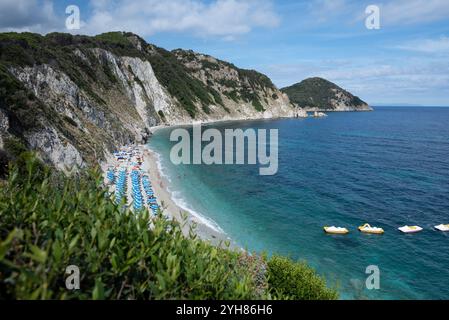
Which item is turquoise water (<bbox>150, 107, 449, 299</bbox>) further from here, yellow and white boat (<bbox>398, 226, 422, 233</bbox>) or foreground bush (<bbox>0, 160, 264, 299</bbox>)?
foreground bush (<bbox>0, 160, 264, 299</bbox>)

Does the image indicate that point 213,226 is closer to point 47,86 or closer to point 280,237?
point 280,237

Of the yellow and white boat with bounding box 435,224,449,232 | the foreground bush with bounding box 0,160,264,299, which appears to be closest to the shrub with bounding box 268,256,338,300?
the foreground bush with bounding box 0,160,264,299

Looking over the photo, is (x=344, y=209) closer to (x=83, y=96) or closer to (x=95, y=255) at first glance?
(x=95, y=255)

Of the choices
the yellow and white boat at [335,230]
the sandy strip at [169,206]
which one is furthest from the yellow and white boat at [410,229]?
the sandy strip at [169,206]

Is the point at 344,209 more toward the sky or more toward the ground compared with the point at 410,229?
more toward the sky

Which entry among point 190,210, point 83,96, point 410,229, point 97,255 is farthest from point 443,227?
point 83,96
